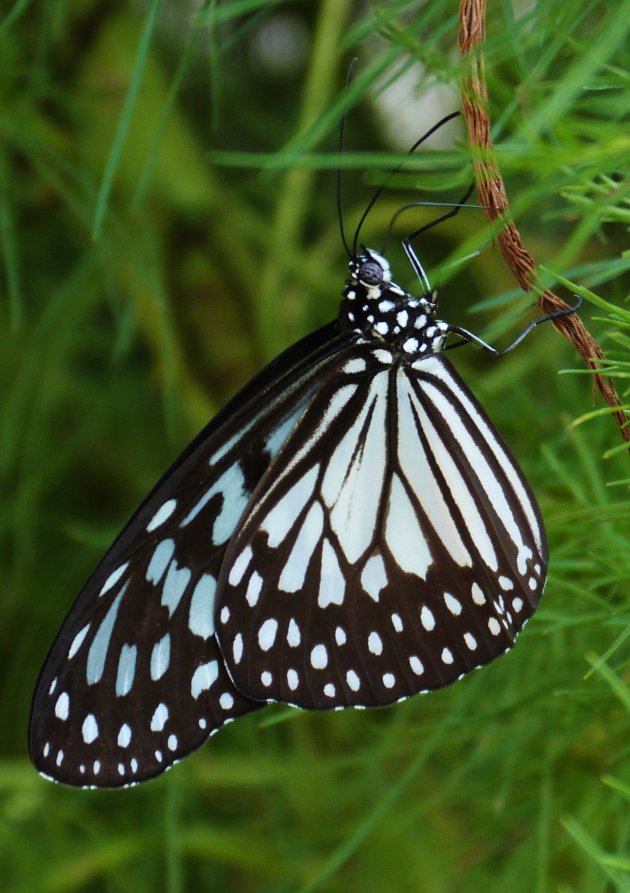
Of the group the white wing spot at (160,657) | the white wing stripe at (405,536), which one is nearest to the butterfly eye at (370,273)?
the white wing stripe at (405,536)

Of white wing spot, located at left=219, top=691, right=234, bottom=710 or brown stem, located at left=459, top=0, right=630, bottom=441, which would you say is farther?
white wing spot, located at left=219, top=691, right=234, bottom=710

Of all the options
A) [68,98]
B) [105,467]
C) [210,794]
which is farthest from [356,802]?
[68,98]

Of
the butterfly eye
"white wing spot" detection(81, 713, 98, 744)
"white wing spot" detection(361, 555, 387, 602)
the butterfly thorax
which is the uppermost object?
the butterfly eye

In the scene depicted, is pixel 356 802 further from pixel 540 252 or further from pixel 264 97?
pixel 264 97

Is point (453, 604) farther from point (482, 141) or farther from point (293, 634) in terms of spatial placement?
point (482, 141)

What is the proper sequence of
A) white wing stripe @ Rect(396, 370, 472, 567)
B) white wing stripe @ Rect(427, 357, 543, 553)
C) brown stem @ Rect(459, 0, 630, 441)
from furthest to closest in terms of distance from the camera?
white wing stripe @ Rect(396, 370, 472, 567) < white wing stripe @ Rect(427, 357, 543, 553) < brown stem @ Rect(459, 0, 630, 441)

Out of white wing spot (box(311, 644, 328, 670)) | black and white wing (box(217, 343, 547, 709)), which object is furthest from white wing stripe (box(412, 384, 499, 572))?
white wing spot (box(311, 644, 328, 670))

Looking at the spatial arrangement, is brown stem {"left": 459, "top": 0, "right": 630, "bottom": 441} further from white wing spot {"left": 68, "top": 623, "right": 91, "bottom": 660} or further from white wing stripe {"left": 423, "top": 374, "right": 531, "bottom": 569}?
white wing spot {"left": 68, "top": 623, "right": 91, "bottom": 660}
